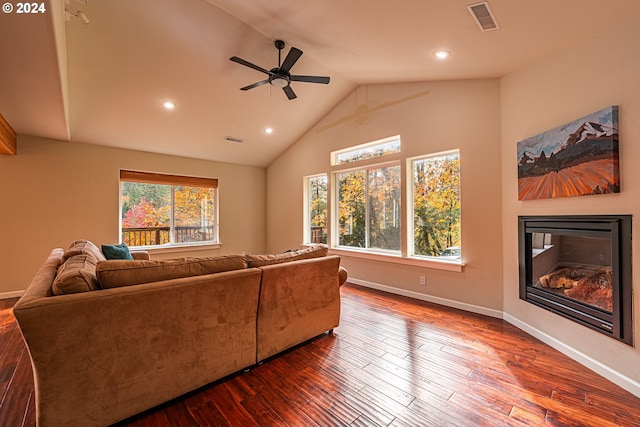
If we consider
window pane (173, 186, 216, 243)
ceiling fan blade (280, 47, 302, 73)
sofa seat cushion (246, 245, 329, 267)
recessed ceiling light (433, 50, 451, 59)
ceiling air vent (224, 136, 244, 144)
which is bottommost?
sofa seat cushion (246, 245, 329, 267)

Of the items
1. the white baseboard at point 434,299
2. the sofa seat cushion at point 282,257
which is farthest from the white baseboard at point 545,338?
the sofa seat cushion at point 282,257

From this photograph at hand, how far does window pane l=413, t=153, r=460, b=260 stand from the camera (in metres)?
3.69

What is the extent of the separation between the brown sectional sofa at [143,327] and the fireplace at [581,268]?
2432mm

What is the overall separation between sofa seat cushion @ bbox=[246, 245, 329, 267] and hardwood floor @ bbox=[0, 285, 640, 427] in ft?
2.77

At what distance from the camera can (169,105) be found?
409 centimetres

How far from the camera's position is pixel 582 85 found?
2.34m

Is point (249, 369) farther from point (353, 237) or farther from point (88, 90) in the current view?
point (88, 90)

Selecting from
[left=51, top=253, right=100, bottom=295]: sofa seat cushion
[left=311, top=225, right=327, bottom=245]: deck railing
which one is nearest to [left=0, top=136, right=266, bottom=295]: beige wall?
[left=311, top=225, right=327, bottom=245]: deck railing

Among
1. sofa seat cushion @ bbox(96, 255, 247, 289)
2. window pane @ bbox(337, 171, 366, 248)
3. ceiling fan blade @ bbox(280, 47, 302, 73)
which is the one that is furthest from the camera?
window pane @ bbox(337, 171, 366, 248)

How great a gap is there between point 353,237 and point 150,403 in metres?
3.81

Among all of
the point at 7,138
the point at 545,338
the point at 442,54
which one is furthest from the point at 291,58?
the point at 7,138

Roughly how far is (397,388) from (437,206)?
2589 millimetres

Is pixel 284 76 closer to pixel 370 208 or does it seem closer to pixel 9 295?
pixel 370 208

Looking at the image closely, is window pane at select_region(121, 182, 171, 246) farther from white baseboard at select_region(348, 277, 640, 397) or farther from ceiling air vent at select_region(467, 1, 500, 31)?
ceiling air vent at select_region(467, 1, 500, 31)
